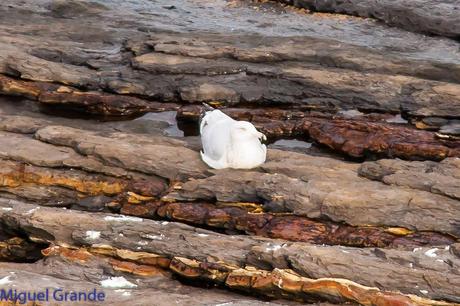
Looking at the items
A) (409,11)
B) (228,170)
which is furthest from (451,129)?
(409,11)

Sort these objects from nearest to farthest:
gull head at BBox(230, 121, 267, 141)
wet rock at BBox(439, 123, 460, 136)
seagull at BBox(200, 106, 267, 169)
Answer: seagull at BBox(200, 106, 267, 169), gull head at BBox(230, 121, 267, 141), wet rock at BBox(439, 123, 460, 136)

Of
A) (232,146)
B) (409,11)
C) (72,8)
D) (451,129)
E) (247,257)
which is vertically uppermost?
(409,11)

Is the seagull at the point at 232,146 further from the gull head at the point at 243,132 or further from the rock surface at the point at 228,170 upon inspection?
the rock surface at the point at 228,170

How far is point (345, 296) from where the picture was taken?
799 cm

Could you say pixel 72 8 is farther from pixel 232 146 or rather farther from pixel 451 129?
pixel 451 129

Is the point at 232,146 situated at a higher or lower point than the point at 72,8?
lower

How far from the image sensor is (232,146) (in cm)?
1055

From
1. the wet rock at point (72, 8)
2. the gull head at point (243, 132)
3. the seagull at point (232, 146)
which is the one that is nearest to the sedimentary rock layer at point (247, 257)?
the seagull at point (232, 146)

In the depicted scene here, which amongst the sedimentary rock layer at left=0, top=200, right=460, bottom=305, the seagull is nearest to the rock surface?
the sedimentary rock layer at left=0, top=200, right=460, bottom=305

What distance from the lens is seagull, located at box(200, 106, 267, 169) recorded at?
412 inches

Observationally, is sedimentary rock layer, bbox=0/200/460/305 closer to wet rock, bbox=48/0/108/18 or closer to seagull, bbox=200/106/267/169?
seagull, bbox=200/106/267/169

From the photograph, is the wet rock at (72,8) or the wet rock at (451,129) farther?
the wet rock at (72,8)

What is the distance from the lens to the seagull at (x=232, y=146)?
34.4 feet

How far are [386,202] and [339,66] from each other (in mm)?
5174
